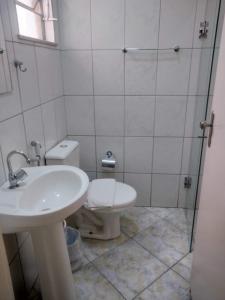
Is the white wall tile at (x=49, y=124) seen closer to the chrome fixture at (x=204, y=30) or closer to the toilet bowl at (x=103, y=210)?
the toilet bowl at (x=103, y=210)

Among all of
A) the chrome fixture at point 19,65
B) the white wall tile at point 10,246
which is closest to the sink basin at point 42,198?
the white wall tile at point 10,246

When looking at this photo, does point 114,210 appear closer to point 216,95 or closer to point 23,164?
point 23,164

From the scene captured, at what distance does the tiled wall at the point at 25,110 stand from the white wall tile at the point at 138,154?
28.5 inches

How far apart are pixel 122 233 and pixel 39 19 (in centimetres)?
188

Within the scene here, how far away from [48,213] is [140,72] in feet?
4.82

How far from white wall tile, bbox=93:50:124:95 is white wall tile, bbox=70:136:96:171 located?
456 millimetres

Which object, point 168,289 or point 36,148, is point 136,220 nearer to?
point 168,289

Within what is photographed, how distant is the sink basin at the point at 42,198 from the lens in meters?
0.89

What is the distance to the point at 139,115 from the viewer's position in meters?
2.05

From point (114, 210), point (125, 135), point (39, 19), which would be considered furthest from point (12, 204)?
point (39, 19)

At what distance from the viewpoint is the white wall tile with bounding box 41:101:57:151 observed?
167 cm

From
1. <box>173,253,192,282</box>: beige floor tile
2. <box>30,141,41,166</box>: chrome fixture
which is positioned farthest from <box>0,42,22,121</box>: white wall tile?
<box>173,253,192,282</box>: beige floor tile

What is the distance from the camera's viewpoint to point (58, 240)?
1.12 metres

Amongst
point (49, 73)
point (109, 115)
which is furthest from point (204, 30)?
point (49, 73)
